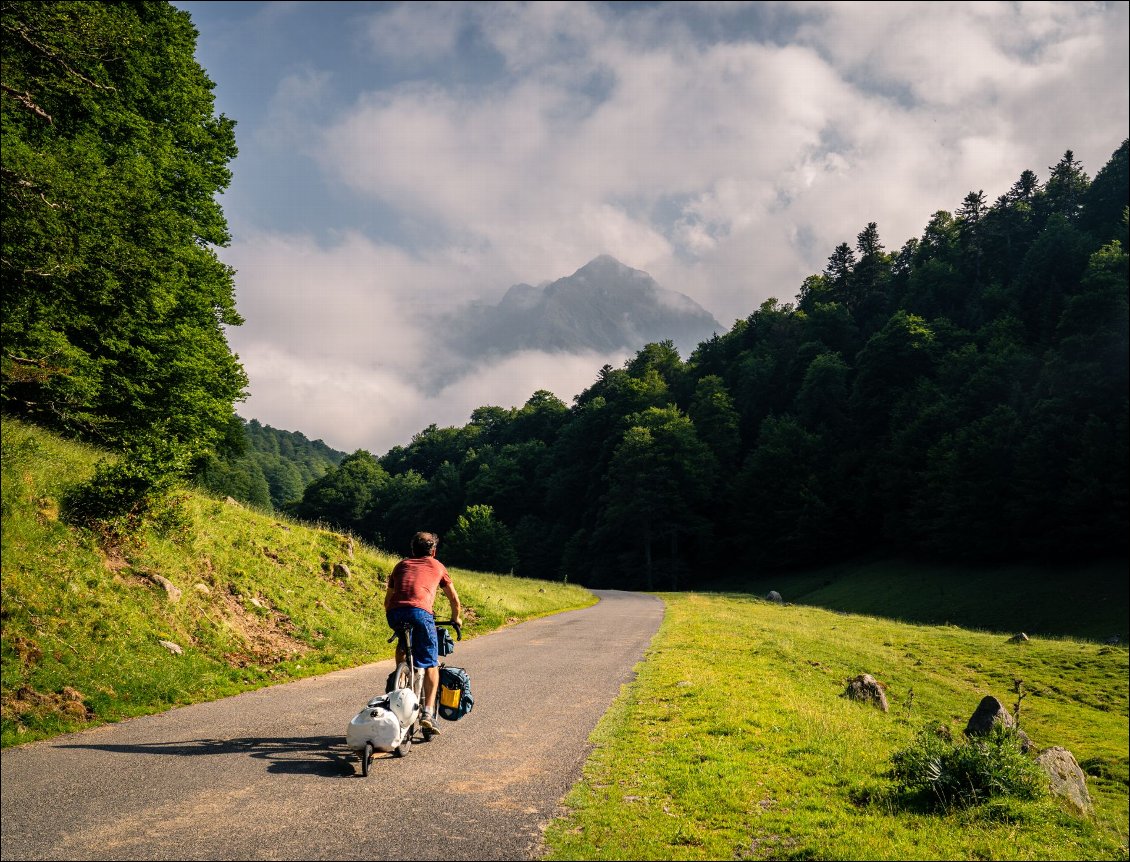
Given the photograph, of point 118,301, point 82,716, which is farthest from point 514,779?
point 118,301

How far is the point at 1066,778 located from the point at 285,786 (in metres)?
12.1

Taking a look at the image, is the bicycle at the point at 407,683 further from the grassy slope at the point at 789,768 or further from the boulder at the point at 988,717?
the boulder at the point at 988,717

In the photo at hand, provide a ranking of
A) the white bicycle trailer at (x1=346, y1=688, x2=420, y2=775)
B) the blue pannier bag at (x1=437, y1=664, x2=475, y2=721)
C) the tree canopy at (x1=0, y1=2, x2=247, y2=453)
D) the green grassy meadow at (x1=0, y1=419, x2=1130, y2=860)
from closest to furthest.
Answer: the green grassy meadow at (x1=0, y1=419, x2=1130, y2=860) → the white bicycle trailer at (x1=346, y1=688, x2=420, y2=775) → the blue pannier bag at (x1=437, y1=664, x2=475, y2=721) → the tree canopy at (x1=0, y1=2, x2=247, y2=453)

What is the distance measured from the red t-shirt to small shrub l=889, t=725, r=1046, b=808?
20.3ft

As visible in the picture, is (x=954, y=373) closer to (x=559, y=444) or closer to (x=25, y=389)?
(x=559, y=444)

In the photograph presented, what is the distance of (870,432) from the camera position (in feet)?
260

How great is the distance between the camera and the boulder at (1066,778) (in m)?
9.23

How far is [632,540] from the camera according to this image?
8419 centimetres

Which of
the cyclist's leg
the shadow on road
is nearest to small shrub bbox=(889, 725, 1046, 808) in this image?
the cyclist's leg

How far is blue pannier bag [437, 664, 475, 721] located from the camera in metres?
7.84

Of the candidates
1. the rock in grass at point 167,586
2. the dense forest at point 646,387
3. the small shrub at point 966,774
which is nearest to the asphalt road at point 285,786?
the rock in grass at point 167,586

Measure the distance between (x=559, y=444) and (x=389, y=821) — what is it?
359 feet

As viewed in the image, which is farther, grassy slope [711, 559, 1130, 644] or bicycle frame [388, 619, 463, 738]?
grassy slope [711, 559, 1130, 644]

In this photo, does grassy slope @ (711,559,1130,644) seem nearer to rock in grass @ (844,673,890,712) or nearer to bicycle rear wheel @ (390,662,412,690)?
rock in grass @ (844,673,890,712)
